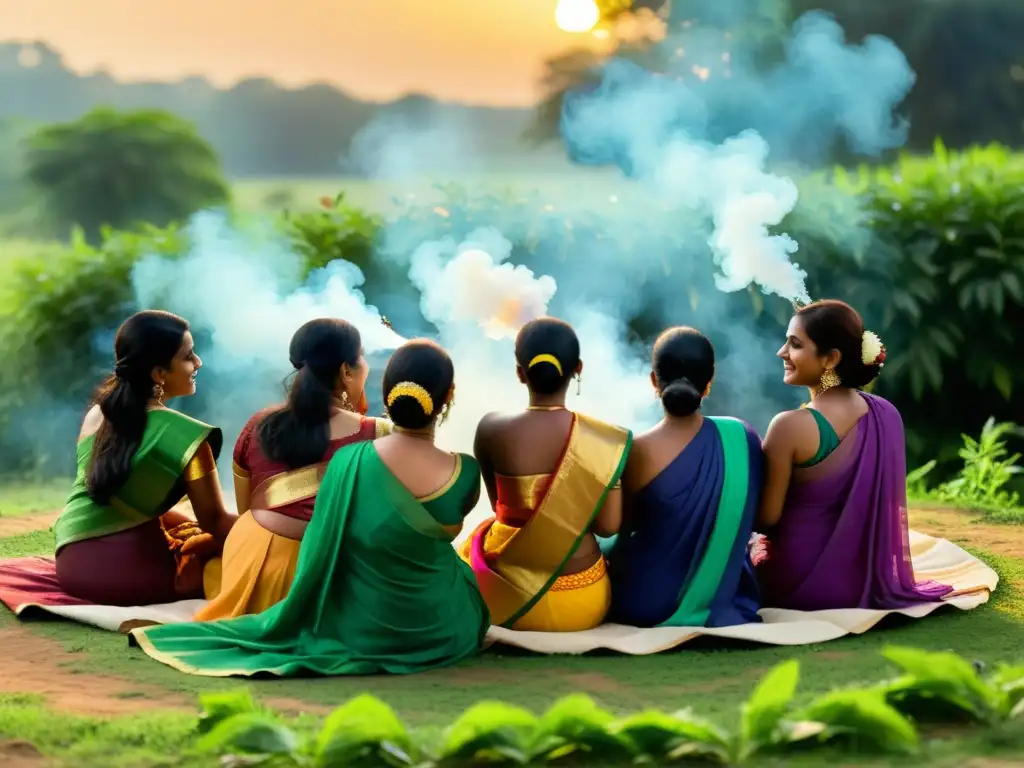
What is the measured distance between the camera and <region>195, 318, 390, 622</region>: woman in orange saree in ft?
16.3

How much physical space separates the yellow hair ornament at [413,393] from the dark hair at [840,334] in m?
1.69

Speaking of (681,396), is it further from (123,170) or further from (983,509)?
(123,170)

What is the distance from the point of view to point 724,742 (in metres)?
3.43

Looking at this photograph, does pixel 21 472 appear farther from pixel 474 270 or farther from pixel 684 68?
pixel 684 68

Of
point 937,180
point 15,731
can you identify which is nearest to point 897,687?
point 15,731

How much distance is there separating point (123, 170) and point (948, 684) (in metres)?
17.8

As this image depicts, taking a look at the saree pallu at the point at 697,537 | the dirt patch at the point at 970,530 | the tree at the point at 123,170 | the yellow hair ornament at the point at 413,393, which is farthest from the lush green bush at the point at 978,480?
the tree at the point at 123,170

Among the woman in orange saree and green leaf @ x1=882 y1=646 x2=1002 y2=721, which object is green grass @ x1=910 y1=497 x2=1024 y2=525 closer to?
green leaf @ x1=882 y1=646 x2=1002 y2=721

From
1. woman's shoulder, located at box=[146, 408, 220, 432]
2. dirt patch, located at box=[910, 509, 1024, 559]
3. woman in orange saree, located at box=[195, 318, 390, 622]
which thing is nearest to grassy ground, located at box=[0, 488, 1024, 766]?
woman in orange saree, located at box=[195, 318, 390, 622]

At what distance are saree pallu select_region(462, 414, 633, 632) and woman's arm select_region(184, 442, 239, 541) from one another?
3.70ft

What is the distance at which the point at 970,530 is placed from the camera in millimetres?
7246

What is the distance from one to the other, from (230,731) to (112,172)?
1735 cm

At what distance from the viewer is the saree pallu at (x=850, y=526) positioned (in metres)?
5.17

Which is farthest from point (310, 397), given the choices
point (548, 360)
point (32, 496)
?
point (32, 496)
